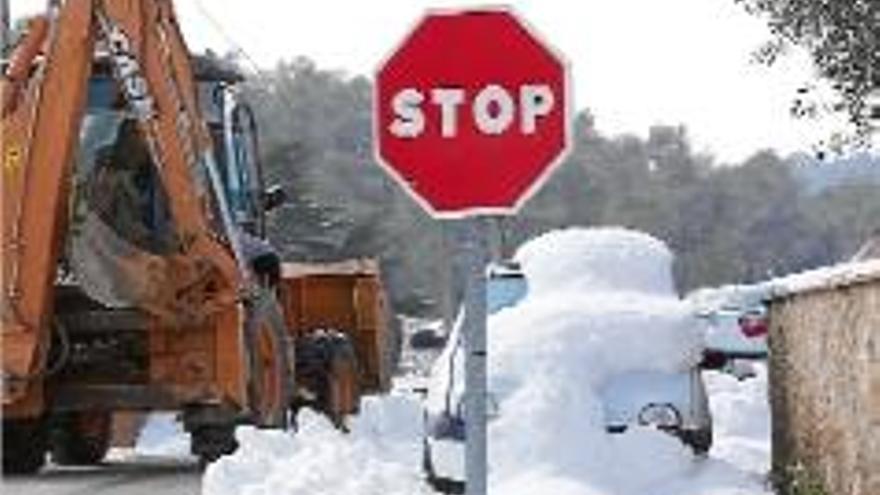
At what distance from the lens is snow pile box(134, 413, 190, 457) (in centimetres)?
2508

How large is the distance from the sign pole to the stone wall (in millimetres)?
4000

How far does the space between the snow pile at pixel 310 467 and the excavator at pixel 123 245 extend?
0.88 metres

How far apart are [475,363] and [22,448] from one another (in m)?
12.5

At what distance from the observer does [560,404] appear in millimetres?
13281

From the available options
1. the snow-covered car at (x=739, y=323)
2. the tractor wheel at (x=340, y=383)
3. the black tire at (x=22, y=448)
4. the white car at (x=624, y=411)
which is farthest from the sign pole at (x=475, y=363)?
the snow-covered car at (x=739, y=323)

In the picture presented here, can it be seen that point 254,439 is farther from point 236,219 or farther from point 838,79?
point 838,79

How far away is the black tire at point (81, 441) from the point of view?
20.4m

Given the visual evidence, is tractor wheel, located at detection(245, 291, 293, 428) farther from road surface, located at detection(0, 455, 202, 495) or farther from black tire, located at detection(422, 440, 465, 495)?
black tire, located at detection(422, 440, 465, 495)

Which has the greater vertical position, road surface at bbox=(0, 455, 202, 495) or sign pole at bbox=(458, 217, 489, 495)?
sign pole at bbox=(458, 217, 489, 495)

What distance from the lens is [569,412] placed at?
13250 mm

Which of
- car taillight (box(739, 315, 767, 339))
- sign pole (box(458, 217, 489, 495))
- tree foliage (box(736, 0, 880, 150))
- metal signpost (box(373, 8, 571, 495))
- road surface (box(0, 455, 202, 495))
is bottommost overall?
road surface (box(0, 455, 202, 495))

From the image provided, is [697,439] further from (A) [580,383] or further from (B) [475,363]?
(B) [475,363]

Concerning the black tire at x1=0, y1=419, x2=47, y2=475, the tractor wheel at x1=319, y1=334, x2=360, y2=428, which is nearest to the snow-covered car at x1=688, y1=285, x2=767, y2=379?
the tractor wheel at x1=319, y1=334, x2=360, y2=428

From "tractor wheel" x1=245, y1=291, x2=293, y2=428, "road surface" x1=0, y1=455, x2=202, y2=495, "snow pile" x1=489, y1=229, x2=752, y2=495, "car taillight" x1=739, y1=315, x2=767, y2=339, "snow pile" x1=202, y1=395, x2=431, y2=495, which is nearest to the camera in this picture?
"snow pile" x1=489, y1=229, x2=752, y2=495
